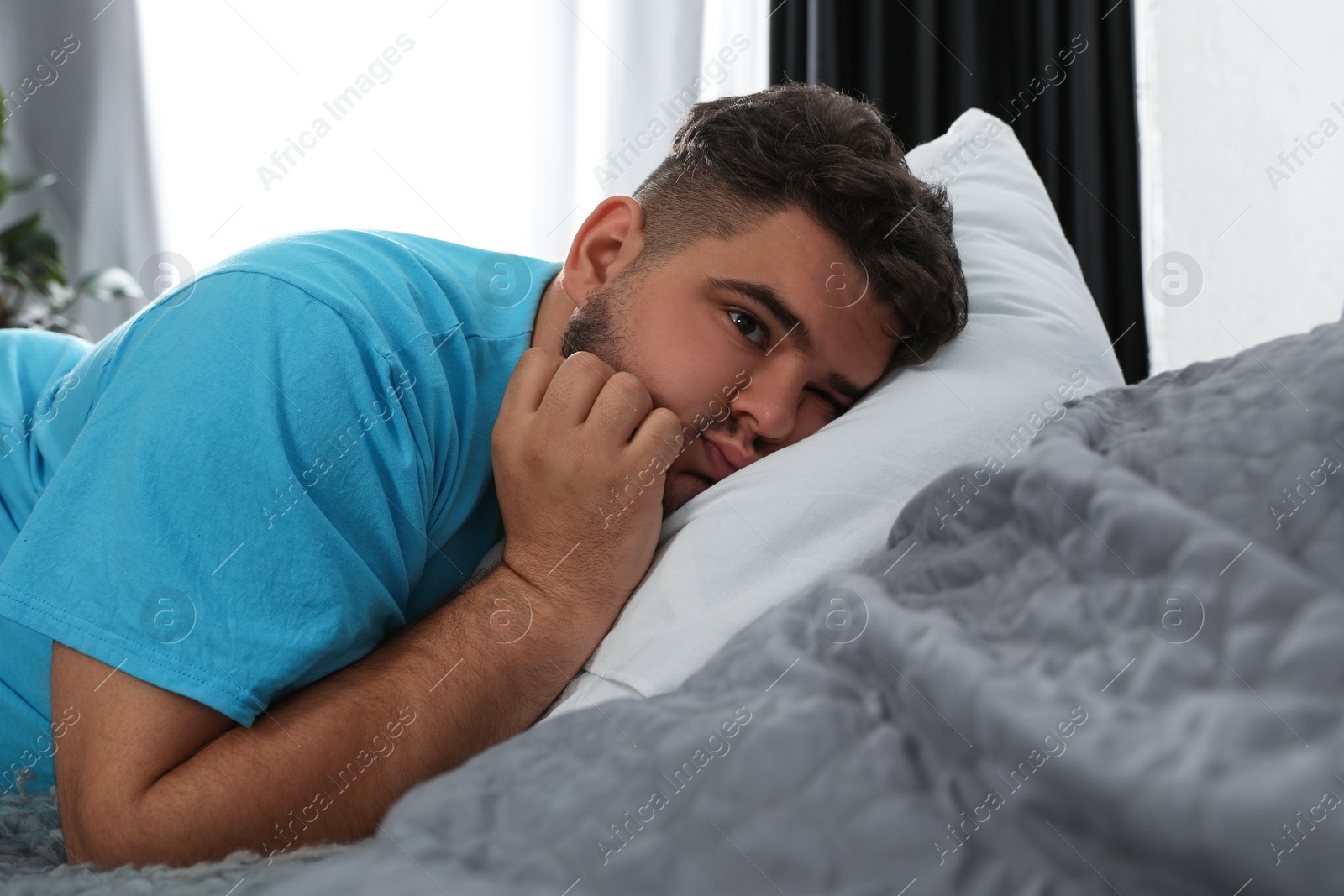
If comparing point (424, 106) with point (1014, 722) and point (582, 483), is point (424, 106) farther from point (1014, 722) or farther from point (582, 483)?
point (1014, 722)

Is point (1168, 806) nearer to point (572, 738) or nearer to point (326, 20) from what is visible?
point (572, 738)

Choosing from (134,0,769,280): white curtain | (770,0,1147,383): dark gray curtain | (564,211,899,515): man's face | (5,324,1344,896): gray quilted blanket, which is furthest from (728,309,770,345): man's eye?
(134,0,769,280): white curtain

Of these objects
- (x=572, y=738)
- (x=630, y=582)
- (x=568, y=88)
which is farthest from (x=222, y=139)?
(x=572, y=738)

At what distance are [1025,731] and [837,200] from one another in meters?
0.75

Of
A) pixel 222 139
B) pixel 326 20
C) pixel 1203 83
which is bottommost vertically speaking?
pixel 1203 83

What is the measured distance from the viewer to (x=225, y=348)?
744 millimetres

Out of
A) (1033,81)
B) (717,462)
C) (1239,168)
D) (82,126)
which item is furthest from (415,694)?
(82,126)

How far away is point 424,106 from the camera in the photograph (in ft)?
8.36

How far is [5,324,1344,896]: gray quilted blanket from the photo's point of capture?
13.3 inches


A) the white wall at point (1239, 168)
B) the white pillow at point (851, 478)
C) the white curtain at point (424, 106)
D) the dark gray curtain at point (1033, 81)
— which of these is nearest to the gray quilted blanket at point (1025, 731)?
the white pillow at point (851, 478)

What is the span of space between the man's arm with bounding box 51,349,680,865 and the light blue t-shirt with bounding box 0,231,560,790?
3 centimetres

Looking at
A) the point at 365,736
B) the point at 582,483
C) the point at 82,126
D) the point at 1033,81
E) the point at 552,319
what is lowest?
the point at 365,736

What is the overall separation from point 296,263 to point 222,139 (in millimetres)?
2077

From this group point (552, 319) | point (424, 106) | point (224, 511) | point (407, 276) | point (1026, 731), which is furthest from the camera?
point (424, 106)
